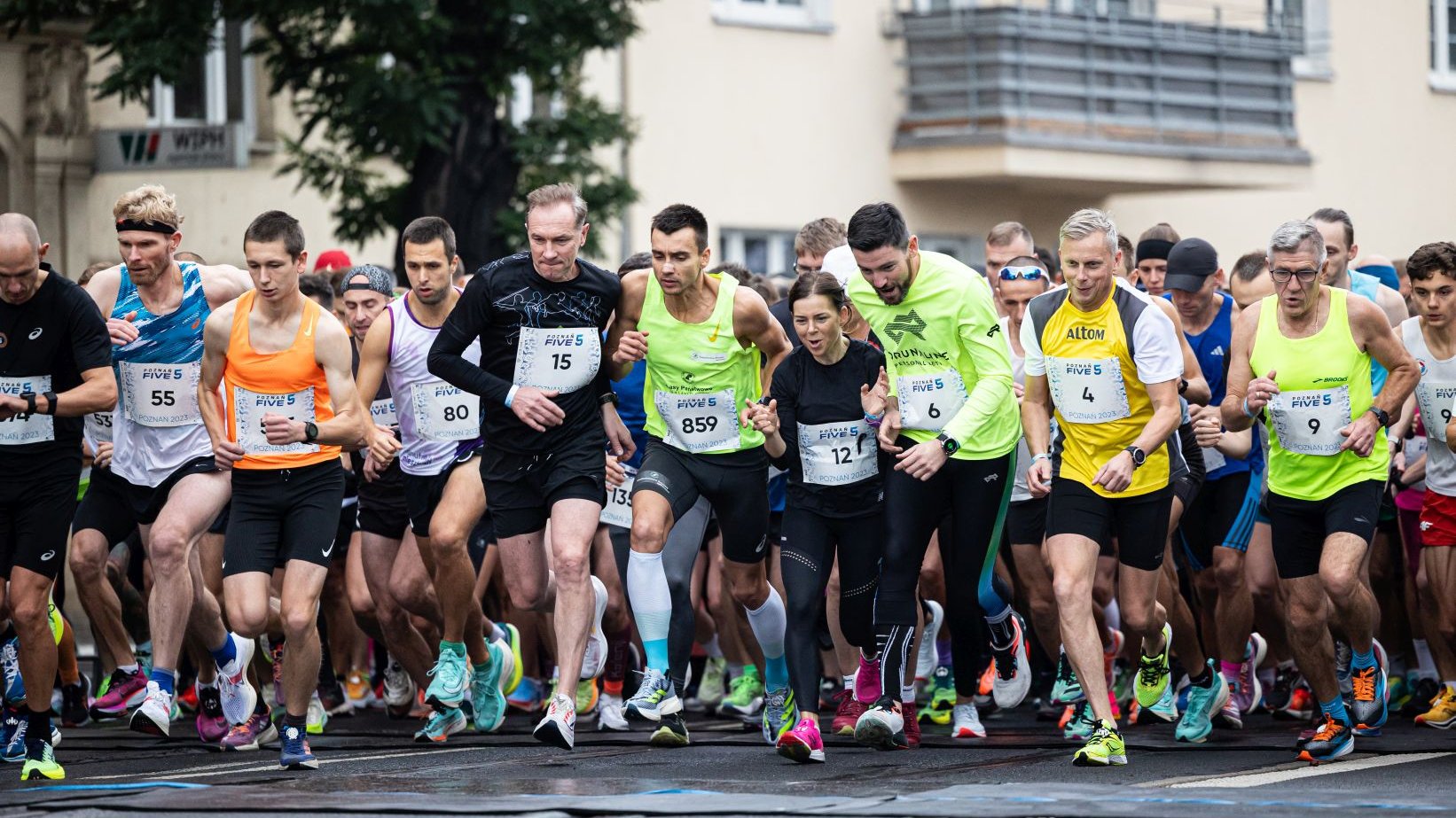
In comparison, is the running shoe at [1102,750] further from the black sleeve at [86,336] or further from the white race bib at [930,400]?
the black sleeve at [86,336]

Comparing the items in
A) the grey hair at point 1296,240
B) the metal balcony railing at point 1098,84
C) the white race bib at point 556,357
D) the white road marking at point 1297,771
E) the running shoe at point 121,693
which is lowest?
the white road marking at point 1297,771

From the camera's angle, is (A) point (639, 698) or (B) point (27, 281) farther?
(A) point (639, 698)

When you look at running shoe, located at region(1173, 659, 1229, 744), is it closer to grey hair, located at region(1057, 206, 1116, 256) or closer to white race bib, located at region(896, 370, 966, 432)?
white race bib, located at region(896, 370, 966, 432)

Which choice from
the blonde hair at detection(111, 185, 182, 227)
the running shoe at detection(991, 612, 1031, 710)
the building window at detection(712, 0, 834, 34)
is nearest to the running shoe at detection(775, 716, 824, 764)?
the running shoe at detection(991, 612, 1031, 710)

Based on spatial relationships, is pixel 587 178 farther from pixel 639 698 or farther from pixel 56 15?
pixel 639 698

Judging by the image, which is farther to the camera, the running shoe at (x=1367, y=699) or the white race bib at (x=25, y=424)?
the running shoe at (x=1367, y=699)

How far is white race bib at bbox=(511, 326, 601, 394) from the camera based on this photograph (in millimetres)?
10375

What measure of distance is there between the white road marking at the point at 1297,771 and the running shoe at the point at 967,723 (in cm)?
175

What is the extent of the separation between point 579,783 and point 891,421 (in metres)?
2.26

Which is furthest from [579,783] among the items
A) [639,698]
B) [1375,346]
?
[1375,346]

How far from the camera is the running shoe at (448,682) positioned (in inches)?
427

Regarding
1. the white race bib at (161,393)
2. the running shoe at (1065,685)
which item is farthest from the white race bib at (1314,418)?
the white race bib at (161,393)

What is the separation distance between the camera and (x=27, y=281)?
980cm

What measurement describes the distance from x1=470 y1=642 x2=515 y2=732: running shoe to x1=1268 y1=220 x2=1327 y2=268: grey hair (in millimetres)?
4199
